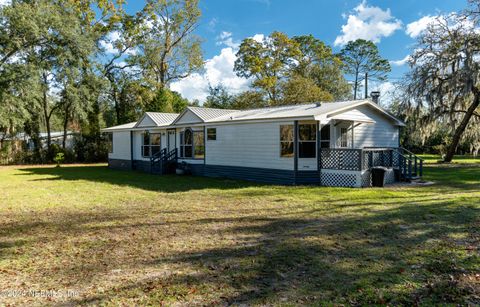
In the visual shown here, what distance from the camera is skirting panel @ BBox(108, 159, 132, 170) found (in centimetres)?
2185

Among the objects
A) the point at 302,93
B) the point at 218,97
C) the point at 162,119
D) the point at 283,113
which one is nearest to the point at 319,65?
the point at 302,93

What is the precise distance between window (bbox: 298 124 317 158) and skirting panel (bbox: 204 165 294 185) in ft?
2.92

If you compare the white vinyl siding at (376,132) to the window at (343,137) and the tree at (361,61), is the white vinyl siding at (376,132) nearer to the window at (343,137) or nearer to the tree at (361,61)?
the window at (343,137)

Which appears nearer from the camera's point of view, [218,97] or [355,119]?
[355,119]

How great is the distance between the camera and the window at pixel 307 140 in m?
13.0

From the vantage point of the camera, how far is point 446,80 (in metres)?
21.7

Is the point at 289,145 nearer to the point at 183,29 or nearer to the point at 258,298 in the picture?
the point at 258,298

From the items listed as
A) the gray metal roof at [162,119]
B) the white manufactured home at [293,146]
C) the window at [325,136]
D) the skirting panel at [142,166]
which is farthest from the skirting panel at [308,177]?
the skirting panel at [142,166]

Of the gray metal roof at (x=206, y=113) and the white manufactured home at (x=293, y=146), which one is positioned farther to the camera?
the gray metal roof at (x=206, y=113)

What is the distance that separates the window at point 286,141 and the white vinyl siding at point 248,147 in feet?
0.41

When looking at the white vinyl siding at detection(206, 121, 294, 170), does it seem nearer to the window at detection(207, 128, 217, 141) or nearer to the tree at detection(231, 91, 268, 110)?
the window at detection(207, 128, 217, 141)

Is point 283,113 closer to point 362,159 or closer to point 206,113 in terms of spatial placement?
point 362,159

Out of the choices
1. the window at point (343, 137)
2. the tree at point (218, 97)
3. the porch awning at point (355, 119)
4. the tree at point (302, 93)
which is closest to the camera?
the porch awning at point (355, 119)

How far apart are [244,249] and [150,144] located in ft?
51.8
